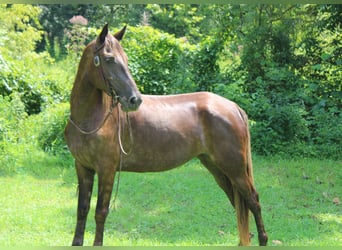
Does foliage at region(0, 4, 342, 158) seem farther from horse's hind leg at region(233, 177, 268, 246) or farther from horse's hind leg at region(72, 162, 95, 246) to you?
horse's hind leg at region(72, 162, 95, 246)

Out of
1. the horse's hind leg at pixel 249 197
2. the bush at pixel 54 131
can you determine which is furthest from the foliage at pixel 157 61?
the horse's hind leg at pixel 249 197

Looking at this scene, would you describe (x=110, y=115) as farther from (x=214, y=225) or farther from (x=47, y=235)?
(x=214, y=225)

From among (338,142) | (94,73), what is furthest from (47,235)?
(338,142)

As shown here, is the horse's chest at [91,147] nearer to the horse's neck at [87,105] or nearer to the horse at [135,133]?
the horse at [135,133]

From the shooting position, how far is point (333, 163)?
831 cm

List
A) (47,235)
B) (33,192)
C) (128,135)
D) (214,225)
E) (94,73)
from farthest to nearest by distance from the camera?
(33,192), (214,225), (47,235), (128,135), (94,73)

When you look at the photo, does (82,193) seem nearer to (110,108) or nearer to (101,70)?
(110,108)

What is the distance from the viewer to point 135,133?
14.3 feet

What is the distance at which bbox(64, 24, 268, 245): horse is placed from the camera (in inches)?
153

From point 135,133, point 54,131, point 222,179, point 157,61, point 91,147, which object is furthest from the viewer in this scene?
point 157,61

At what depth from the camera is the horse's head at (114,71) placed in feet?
12.3

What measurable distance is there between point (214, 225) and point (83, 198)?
1995 mm

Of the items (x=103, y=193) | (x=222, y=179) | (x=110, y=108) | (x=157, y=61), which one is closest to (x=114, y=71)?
(x=110, y=108)

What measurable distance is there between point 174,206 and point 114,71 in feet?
9.69
